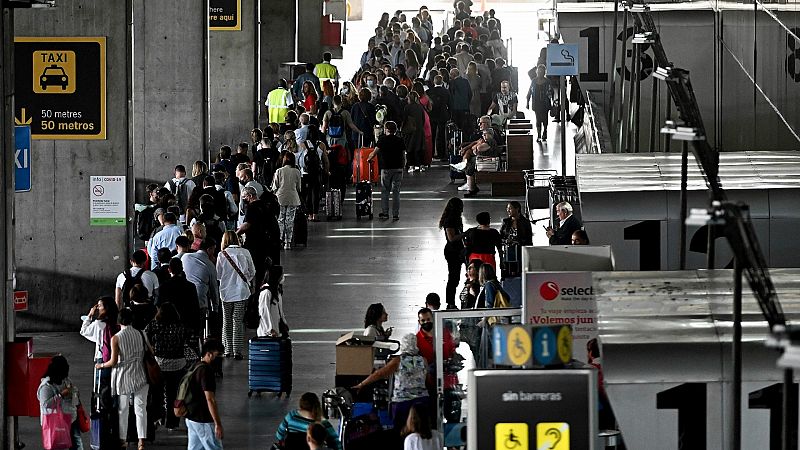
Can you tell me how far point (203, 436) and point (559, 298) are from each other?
3709mm

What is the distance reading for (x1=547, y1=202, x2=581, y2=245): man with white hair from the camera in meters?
19.7

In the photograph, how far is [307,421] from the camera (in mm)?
13398

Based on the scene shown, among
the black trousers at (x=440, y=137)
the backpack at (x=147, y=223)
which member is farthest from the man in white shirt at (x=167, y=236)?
the black trousers at (x=440, y=137)

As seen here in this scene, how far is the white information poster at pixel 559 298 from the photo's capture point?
1322 centimetres

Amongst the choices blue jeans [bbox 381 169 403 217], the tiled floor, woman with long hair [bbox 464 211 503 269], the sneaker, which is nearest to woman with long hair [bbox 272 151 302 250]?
the tiled floor

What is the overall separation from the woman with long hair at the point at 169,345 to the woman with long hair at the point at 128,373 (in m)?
0.49

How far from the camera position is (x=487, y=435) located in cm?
1005

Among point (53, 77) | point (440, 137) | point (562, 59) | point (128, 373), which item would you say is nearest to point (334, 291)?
point (562, 59)

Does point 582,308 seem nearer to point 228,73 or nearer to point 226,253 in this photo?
point 226,253

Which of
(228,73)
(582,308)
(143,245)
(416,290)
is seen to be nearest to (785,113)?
(582,308)

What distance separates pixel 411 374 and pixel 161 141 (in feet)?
50.9

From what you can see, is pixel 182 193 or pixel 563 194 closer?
pixel 563 194

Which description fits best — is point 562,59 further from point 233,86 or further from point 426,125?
point 233,86

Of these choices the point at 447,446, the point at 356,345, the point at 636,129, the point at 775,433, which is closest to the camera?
the point at 775,433
